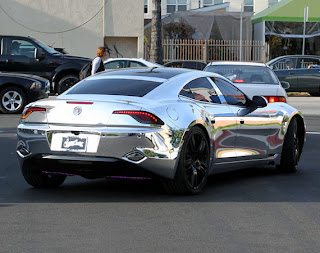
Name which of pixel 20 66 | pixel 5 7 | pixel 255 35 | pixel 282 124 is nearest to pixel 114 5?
pixel 5 7

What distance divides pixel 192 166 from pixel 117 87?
45.6 inches

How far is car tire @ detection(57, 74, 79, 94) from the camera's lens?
22.9 m

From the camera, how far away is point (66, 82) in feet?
75.4

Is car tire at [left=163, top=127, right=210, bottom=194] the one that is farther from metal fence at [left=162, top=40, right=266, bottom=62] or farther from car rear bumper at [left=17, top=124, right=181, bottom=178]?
metal fence at [left=162, top=40, right=266, bottom=62]

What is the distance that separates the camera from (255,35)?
139ft

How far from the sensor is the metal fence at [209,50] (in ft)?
124

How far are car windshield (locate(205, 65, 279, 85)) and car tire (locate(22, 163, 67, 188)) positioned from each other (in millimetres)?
6854

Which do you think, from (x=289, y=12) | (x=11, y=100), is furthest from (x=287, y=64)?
(x=11, y=100)

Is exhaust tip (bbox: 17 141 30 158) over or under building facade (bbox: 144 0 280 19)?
under

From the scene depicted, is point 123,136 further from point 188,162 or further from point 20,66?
point 20,66

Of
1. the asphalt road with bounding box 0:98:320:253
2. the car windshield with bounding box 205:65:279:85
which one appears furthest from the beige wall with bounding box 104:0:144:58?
the asphalt road with bounding box 0:98:320:253
